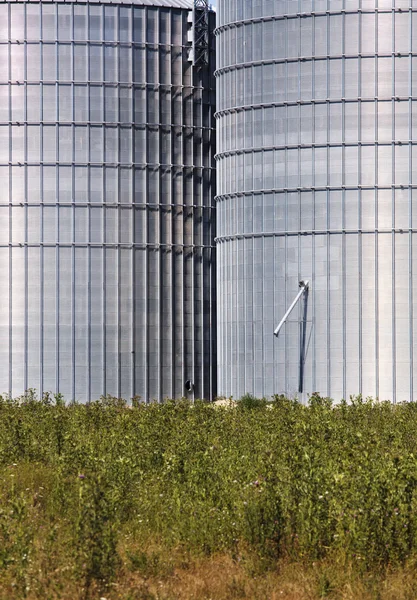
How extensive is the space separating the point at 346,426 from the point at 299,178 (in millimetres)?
17491

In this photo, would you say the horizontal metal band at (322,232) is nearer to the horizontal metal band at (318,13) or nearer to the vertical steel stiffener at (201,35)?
the horizontal metal band at (318,13)

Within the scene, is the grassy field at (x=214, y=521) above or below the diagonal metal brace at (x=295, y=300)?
below

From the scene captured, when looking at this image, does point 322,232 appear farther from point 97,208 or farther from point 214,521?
point 214,521

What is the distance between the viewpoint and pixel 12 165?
1820 inches

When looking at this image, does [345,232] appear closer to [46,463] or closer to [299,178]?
[299,178]

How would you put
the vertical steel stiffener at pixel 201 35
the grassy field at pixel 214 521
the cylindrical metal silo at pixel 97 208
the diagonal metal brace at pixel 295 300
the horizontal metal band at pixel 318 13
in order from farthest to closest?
the vertical steel stiffener at pixel 201 35 → the cylindrical metal silo at pixel 97 208 → the horizontal metal band at pixel 318 13 → the diagonal metal brace at pixel 295 300 → the grassy field at pixel 214 521

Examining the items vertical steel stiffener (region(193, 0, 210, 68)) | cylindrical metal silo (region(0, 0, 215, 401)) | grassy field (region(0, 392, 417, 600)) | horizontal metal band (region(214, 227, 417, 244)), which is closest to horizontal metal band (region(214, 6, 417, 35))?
vertical steel stiffener (region(193, 0, 210, 68))

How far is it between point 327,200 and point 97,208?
33.5 ft

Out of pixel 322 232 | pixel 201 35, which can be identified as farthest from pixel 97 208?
pixel 322 232

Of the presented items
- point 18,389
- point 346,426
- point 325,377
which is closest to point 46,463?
point 346,426

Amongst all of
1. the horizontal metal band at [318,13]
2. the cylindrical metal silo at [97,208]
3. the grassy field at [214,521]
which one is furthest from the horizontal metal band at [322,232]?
the grassy field at [214,521]

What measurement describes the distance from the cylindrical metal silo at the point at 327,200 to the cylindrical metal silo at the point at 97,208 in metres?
4.67

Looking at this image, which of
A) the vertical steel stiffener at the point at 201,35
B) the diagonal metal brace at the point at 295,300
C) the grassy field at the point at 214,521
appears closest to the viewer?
the grassy field at the point at 214,521

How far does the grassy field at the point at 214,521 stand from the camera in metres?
15.2
